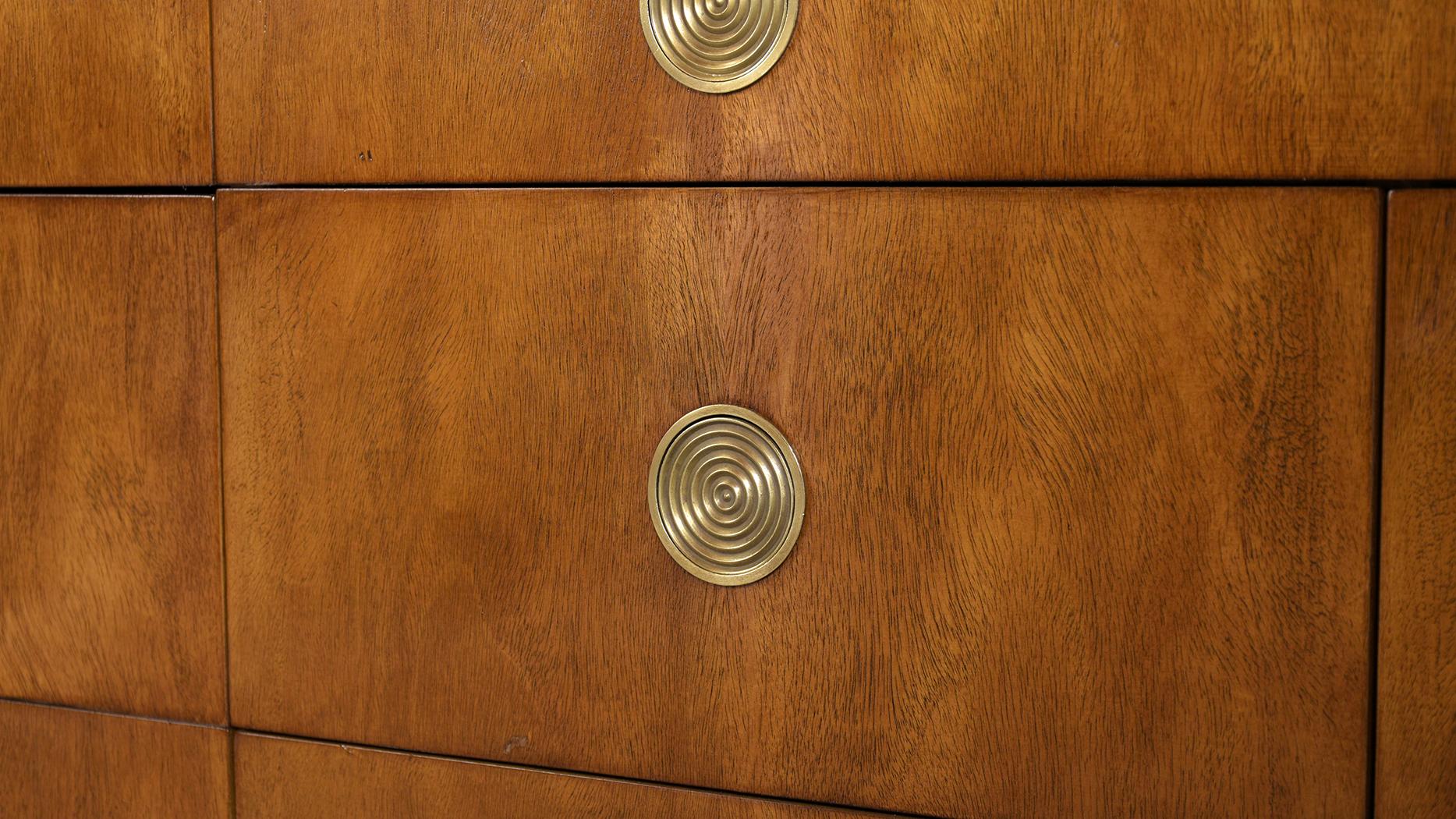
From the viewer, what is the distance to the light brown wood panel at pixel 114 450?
1.65 feet

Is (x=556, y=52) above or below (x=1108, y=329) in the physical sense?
above

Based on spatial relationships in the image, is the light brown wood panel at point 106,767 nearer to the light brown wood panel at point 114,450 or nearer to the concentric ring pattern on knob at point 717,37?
the light brown wood panel at point 114,450

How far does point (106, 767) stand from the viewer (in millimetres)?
534

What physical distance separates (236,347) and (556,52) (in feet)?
0.72

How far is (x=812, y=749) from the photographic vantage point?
45cm

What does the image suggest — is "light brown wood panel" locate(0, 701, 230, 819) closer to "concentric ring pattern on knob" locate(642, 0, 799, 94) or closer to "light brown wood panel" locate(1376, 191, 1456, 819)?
"concentric ring pattern on knob" locate(642, 0, 799, 94)

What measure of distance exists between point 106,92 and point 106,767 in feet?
1.16

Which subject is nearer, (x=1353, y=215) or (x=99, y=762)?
(x=1353, y=215)

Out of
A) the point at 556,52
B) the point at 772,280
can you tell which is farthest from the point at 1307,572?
the point at 556,52

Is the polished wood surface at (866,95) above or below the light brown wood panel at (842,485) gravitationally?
above

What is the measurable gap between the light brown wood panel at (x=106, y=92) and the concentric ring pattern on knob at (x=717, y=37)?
0.24 metres

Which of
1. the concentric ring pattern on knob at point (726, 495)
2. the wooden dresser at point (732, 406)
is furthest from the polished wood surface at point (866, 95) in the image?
the concentric ring pattern on knob at point (726, 495)

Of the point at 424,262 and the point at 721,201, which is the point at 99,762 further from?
the point at 721,201

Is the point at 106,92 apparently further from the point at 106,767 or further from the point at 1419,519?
the point at 1419,519
